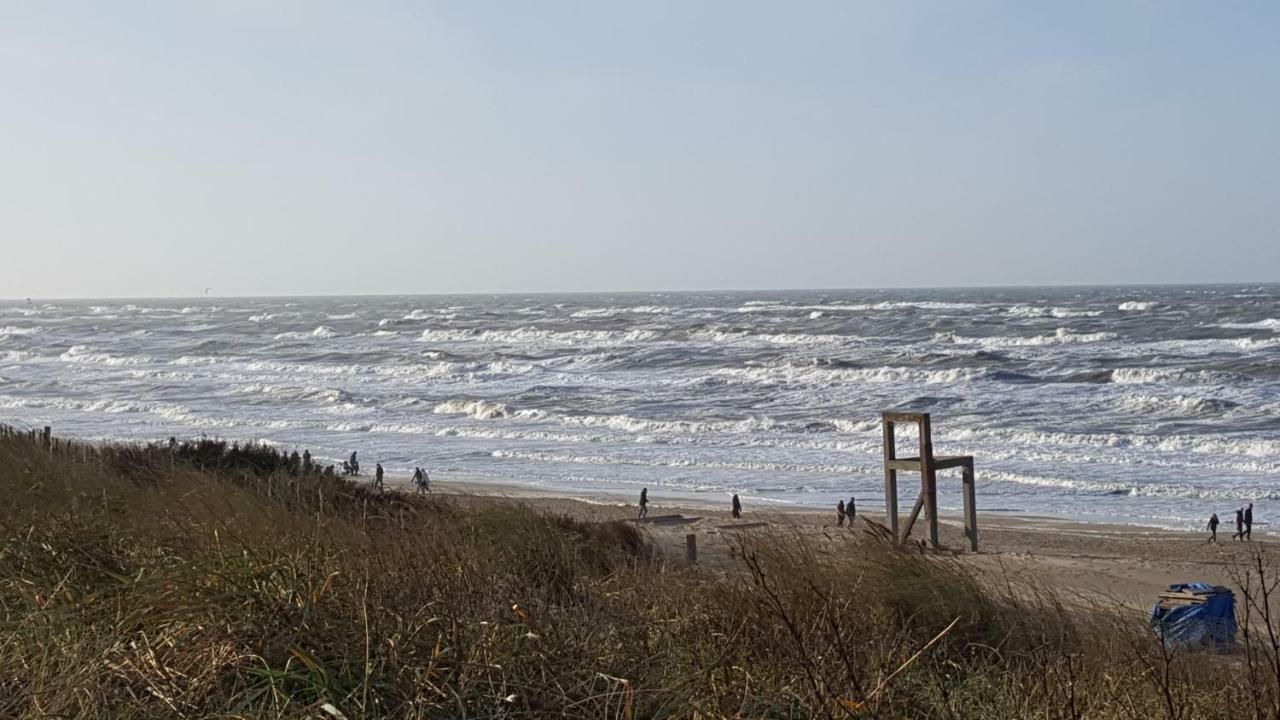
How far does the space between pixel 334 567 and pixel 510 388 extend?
38453mm

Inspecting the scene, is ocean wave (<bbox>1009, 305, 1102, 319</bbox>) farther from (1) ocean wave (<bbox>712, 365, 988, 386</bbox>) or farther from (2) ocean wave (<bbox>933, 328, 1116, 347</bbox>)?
Result: (1) ocean wave (<bbox>712, 365, 988, 386</bbox>)

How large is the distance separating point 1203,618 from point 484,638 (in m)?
5.79

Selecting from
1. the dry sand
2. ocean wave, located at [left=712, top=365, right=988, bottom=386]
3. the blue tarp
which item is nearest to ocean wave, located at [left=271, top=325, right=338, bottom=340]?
ocean wave, located at [left=712, top=365, right=988, bottom=386]

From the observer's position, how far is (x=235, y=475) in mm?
10672

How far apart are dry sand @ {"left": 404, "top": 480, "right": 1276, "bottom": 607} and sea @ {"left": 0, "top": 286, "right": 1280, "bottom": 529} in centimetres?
126

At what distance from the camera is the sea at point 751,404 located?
906 inches

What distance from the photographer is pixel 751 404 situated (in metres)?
35.7

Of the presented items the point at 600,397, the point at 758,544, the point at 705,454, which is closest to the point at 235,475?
the point at 758,544

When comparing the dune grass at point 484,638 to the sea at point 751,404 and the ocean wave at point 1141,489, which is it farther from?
the ocean wave at point 1141,489

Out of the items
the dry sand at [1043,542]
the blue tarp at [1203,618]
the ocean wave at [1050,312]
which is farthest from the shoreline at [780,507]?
the ocean wave at [1050,312]

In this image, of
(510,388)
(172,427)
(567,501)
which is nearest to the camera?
(567,501)

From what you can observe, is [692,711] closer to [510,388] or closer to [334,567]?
[334,567]

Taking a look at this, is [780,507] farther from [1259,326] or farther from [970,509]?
[1259,326]

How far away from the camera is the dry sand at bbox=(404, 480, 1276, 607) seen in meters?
13.5
